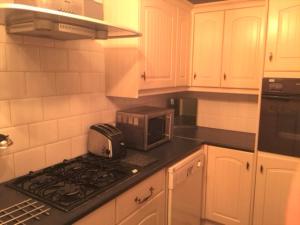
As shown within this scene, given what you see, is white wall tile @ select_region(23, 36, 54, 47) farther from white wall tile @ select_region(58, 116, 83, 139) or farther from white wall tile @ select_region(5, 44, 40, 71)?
white wall tile @ select_region(58, 116, 83, 139)

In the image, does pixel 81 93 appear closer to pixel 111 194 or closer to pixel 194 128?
pixel 111 194

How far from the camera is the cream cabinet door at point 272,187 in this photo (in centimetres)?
196

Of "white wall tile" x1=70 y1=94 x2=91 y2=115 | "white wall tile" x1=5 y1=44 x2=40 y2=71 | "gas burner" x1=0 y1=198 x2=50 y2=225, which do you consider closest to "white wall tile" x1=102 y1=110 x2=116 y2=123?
"white wall tile" x1=70 y1=94 x2=91 y2=115

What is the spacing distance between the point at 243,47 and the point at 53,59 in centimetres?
160

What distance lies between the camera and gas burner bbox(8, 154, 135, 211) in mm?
1237

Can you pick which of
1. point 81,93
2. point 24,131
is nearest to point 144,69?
point 81,93

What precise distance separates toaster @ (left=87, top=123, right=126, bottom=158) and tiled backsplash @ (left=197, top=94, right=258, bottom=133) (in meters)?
1.33

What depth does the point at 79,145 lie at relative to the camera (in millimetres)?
1845

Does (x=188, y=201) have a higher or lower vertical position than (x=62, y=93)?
lower

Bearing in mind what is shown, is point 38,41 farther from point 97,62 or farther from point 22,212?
point 22,212

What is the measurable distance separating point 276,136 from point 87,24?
1534 millimetres

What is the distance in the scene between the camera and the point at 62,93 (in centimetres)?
169

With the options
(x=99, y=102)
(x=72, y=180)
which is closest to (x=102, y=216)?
(x=72, y=180)

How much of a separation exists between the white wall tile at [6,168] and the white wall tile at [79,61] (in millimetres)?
664
